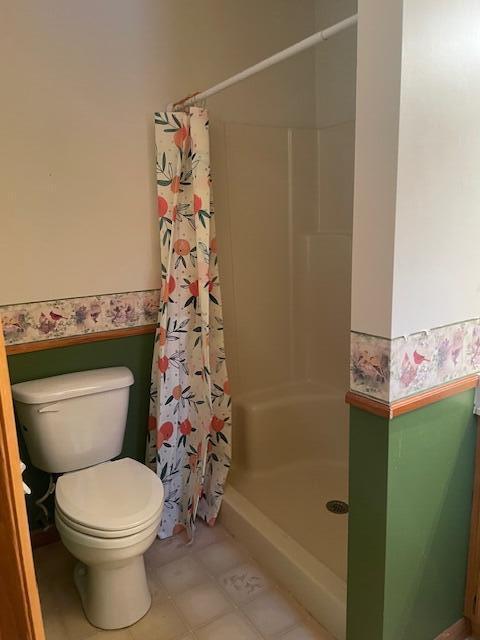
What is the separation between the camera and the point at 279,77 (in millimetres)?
2391

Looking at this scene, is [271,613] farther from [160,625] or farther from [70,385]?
[70,385]

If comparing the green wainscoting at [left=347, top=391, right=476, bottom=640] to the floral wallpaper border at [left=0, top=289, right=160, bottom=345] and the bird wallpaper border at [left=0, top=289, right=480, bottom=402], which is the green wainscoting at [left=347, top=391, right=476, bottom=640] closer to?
the bird wallpaper border at [left=0, top=289, right=480, bottom=402]

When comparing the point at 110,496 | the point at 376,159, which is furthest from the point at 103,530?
the point at 376,159

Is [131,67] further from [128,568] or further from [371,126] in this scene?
[128,568]

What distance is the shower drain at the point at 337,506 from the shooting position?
2.18 meters

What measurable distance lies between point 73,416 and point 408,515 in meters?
1.19

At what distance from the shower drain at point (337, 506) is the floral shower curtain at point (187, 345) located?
0.50m

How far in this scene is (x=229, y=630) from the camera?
164 centimetres

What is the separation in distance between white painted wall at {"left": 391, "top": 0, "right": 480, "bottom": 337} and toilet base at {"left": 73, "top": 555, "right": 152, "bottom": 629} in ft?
4.04

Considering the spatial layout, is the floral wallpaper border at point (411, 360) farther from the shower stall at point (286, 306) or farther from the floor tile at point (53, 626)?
the floor tile at point (53, 626)

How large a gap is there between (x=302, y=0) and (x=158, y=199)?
52.4 inches

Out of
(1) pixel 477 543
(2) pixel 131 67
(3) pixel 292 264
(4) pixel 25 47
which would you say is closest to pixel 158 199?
(2) pixel 131 67

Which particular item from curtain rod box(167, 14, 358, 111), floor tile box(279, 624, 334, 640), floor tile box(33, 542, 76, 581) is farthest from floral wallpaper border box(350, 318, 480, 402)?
floor tile box(33, 542, 76, 581)

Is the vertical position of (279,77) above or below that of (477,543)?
above
